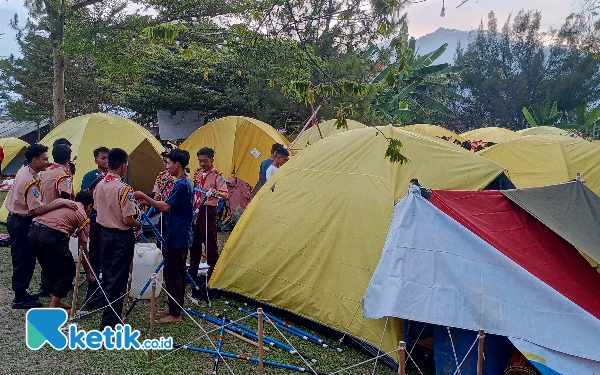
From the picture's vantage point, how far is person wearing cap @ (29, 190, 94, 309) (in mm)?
4824

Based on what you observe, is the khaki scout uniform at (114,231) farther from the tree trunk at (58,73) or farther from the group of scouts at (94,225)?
the tree trunk at (58,73)

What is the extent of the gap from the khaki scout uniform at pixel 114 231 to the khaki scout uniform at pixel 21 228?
3.40 ft

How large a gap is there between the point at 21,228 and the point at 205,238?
1.89 metres

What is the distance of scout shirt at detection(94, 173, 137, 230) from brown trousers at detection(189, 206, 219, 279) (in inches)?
54.8

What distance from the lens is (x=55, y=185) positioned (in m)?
5.12

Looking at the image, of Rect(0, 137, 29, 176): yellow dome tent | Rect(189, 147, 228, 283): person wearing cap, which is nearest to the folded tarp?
Rect(189, 147, 228, 283): person wearing cap

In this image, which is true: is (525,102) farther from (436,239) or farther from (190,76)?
(436,239)

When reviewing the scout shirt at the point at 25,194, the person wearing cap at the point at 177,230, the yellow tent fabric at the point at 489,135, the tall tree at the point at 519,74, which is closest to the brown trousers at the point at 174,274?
the person wearing cap at the point at 177,230

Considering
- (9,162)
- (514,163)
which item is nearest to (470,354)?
(514,163)

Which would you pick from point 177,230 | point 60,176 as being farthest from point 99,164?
point 177,230

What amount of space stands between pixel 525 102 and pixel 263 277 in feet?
84.4

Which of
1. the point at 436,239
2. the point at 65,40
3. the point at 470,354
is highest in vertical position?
the point at 65,40

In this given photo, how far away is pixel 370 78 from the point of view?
16.6 m

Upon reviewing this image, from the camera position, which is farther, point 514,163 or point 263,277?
point 514,163
